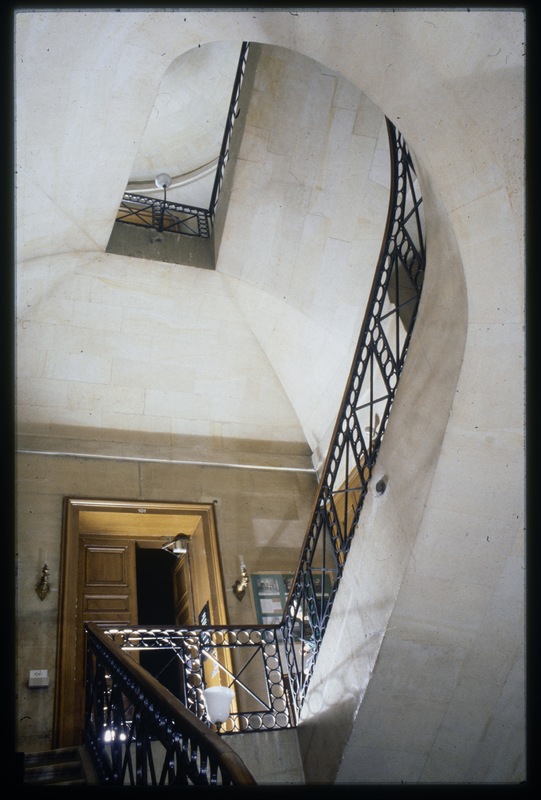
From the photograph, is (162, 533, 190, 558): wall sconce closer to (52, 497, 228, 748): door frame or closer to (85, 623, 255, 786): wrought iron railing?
(52, 497, 228, 748): door frame

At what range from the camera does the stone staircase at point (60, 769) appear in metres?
4.05

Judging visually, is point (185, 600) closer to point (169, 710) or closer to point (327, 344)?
point (327, 344)

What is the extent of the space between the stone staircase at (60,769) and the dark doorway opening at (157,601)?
5752 mm

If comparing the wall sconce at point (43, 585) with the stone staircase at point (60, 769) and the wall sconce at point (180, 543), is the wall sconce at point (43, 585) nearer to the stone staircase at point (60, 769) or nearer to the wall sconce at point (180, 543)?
the wall sconce at point (180, 543)

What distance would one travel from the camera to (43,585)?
6.76 meters

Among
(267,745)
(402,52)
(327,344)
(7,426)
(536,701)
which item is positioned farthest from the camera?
(327,344)

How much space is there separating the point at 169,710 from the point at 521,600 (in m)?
2.39

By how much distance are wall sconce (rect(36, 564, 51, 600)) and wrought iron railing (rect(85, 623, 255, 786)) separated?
6.41ft

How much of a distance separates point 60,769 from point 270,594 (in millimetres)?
3473

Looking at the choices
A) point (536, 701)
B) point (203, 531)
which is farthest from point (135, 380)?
point (536, 701)

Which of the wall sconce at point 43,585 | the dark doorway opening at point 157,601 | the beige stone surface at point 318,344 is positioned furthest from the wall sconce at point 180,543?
the dark doorway opening at point 157,601

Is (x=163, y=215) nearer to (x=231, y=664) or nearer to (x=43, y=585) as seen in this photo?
(x=43, y=585)

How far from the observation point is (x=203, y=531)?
7.92 metres

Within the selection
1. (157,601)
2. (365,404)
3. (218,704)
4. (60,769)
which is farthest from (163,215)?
(60,769)
